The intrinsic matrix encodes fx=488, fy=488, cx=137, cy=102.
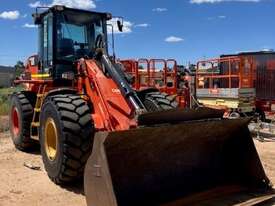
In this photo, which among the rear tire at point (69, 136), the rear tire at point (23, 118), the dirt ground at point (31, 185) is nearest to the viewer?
the dirt ground at point (31, 185)

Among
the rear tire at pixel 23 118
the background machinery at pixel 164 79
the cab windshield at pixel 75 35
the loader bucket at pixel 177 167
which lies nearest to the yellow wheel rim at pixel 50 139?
the cab windshield at pixel 75 35

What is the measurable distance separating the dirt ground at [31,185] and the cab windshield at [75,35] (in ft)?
7.03

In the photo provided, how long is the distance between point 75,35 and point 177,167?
154 inches

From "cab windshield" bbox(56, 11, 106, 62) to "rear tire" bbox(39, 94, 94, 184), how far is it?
1775 mm

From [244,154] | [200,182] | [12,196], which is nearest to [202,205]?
[200,182]

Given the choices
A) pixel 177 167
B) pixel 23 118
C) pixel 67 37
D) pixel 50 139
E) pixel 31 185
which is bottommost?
pixel 31 185

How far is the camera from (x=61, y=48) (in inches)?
357

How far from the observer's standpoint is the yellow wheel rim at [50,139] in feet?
25.0

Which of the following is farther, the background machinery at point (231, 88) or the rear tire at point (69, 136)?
the background machinery at point (231, 88)

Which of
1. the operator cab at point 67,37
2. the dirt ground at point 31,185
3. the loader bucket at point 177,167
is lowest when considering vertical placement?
the dirt ground at point 31,185

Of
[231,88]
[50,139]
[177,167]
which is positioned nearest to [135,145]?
[177,167]

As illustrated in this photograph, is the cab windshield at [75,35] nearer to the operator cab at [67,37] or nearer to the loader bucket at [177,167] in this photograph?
the operator cab at [67,37]

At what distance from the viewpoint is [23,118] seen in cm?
1007

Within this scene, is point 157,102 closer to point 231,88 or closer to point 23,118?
point 23,118
